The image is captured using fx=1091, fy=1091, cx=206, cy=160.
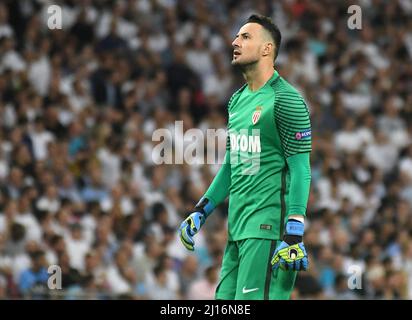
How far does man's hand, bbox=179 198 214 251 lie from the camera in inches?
261

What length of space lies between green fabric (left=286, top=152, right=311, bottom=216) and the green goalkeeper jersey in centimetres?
7

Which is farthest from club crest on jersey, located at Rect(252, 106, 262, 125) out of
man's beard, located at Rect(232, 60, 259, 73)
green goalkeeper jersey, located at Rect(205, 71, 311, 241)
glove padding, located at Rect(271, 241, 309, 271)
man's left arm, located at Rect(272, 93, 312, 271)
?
glove padding, located at Rect(271, 241, 309, 271)

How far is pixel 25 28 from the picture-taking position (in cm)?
1439

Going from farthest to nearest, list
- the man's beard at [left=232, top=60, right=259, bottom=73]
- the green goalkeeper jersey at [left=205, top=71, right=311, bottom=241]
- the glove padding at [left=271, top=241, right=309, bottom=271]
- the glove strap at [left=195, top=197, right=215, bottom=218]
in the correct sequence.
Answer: the glove strap at [left=195, top=197, right=215, bottom=218]
the man's beard at [left=232, top=60, right=259, bottom=73]
the green goalkeeper jersey at [left=205, top=71, right=311, bottom=241]
the glove padding at [left=271, top=241, right=309, bottom=271]

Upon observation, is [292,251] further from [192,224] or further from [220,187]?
Result: [220,187]

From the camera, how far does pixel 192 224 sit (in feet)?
22.0

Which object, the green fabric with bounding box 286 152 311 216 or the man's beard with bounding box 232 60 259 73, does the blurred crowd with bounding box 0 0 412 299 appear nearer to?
the man's beard with bounding box 232 60 259 73

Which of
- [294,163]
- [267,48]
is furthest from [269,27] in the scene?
[294,163]

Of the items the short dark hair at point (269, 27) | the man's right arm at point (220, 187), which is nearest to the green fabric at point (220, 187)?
the man's right arm at point (220, 187)

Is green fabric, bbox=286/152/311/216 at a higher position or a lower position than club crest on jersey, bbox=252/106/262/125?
lower

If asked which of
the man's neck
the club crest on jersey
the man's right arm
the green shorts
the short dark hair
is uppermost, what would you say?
the short dark hair

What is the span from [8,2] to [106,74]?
164 cm

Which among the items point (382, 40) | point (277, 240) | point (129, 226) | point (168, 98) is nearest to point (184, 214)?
point (129, 226)

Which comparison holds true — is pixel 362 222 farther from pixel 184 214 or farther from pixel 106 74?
pixel 106 74
